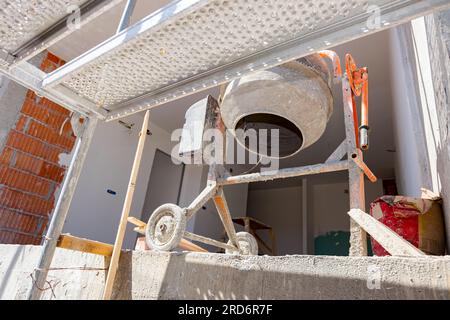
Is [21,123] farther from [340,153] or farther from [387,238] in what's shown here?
[387,238]

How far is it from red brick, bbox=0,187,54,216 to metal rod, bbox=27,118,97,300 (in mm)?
2139

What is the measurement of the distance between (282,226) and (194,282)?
5.20 m

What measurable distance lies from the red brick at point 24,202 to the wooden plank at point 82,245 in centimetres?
205

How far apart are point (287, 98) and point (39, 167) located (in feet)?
8.56

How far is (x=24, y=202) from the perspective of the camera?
9.05 feet

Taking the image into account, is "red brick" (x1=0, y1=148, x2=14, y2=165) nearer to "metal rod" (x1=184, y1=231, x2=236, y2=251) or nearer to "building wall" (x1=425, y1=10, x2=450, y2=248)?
"metal rod" (x1=184, y1=231, x2=236, y2=251)

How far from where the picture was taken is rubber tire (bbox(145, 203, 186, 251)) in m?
1.30

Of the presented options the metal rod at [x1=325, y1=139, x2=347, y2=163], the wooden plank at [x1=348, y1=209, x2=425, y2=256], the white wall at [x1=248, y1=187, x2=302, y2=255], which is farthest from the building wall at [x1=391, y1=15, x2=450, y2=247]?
the white wall at [x1=248, y1=187, x2=302, y2=255]

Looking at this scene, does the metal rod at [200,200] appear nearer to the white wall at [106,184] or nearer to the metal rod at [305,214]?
the white wall at [106,184]

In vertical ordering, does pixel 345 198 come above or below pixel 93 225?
above

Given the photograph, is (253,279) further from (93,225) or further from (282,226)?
(282,226)

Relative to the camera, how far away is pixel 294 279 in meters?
0.81

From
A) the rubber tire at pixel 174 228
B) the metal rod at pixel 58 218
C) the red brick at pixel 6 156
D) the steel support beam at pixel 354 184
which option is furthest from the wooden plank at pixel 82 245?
the red brick at pixel 6 156
